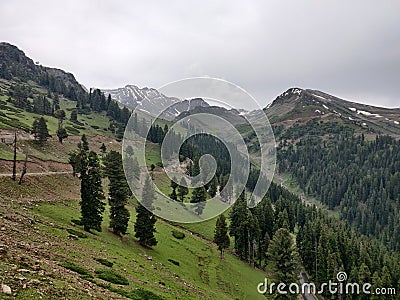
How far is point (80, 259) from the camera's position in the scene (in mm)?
30422

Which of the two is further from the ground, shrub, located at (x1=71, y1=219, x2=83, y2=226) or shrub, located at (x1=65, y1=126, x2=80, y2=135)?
shrub, located at (x1=65, y1=126, x2=80, y2=135)

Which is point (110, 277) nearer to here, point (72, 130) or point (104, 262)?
point (104, 262)

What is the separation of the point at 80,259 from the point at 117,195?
27.6 m

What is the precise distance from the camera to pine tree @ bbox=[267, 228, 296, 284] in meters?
46.3

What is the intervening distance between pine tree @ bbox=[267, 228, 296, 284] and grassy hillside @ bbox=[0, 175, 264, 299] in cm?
912

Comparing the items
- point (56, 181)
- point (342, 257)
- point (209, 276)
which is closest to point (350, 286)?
point (342, 257)

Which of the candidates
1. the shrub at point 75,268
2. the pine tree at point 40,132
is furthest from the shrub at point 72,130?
the shrub at point 75,268

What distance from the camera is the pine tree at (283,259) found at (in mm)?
46344

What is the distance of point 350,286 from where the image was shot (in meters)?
73.3

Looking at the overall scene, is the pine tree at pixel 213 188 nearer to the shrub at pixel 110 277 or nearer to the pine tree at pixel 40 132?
the pine tree at pixel 40 132

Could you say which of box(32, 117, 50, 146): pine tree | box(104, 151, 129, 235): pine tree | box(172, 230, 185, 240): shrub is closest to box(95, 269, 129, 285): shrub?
box(104, 151, 129, 235): pine tree

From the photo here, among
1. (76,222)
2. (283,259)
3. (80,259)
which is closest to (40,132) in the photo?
(76,222)

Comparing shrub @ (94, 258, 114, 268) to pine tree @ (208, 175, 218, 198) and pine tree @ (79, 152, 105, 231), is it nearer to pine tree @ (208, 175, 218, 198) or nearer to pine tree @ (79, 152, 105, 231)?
pine tree @ (79, 152, 105, 231)

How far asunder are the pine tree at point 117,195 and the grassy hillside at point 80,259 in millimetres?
2070
